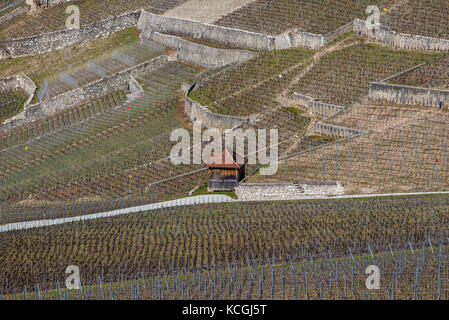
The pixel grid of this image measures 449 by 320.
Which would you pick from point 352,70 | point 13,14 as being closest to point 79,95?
point 13,14

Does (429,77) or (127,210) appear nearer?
(127,210)

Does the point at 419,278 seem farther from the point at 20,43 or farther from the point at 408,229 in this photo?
the point at 20,43

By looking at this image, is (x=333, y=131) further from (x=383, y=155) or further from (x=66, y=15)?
(x=66, y=15)

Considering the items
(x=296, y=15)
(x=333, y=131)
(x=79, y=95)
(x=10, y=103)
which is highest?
(x=296, y=15)

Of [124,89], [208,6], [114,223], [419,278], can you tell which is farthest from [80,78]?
Result: [419,278]

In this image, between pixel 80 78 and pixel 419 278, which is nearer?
pixel 419 278

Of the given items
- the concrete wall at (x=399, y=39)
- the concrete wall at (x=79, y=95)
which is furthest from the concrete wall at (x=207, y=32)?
the concrete wall at (x=399, y=39)
